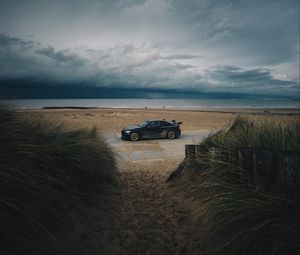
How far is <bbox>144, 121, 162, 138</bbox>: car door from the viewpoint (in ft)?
56.1

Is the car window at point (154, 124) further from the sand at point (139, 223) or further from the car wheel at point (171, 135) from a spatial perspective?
the sand at point (139, 223)

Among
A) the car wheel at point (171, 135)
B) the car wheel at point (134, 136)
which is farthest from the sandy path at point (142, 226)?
the car wheel at point (171, 135)

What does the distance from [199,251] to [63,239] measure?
6.18 ft

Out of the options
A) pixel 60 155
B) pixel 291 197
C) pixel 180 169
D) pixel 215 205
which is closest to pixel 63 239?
pixel 60 155

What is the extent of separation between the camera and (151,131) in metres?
17.2

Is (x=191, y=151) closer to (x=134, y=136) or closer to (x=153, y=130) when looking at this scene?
(x=134, y=136)

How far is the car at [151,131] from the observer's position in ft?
54.5

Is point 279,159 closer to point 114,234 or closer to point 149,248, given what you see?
point 149,248

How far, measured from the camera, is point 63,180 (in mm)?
4359

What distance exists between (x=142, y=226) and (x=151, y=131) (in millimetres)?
12907

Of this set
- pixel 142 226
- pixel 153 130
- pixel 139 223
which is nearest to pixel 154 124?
pixel 153 130

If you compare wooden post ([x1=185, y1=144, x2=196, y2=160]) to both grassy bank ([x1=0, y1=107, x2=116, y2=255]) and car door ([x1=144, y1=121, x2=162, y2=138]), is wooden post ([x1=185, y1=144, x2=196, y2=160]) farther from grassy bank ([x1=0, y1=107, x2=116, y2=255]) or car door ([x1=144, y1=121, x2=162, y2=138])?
car door ([x1=144, y1=121, x2=162, y2=138])

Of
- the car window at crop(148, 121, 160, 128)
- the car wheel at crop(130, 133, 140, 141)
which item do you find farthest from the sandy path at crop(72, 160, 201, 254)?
the car window at crop(148, 121, 160, 128)

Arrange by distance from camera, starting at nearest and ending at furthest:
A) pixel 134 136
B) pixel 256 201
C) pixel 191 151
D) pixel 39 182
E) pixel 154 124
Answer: pixel 256 201
pixel 39 182
pixel 191 151
pixel 134 136
pixel 154 124
